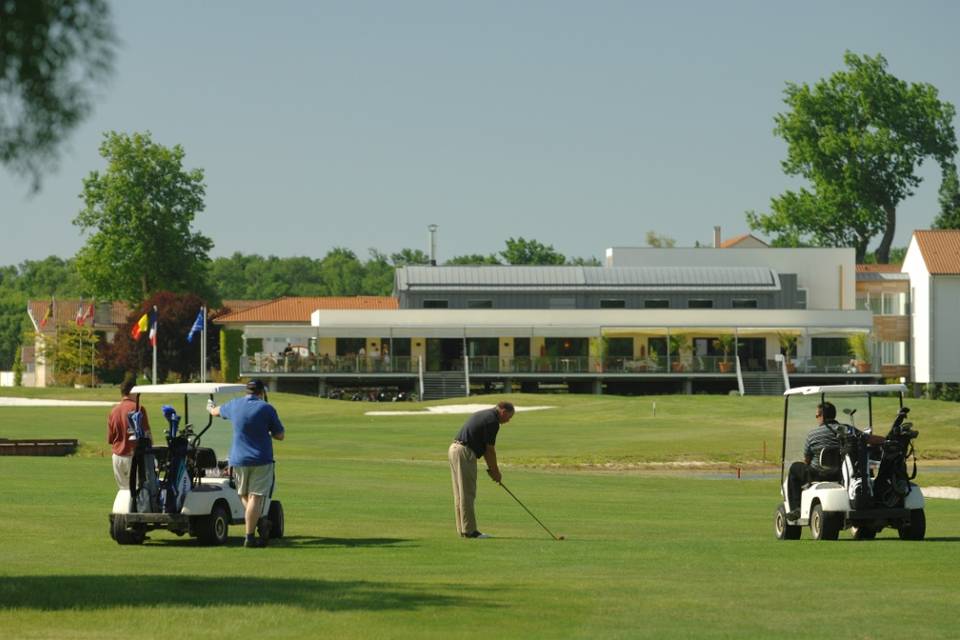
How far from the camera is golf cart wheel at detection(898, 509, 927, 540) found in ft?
56.7

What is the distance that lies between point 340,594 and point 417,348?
2740 inches

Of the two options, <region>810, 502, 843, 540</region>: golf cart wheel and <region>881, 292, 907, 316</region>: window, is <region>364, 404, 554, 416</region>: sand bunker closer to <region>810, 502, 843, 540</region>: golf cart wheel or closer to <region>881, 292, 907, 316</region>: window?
<region>881, 292, 907, 316</region>: window

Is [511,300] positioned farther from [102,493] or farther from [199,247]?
[102,493]

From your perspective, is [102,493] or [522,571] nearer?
[522,571]

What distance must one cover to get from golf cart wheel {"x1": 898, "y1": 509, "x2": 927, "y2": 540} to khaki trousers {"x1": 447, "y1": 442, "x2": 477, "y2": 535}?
4.51m

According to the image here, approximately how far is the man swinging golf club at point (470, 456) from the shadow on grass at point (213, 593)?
169 inches

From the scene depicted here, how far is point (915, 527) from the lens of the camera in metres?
17.3

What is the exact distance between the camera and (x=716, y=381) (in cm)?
7906

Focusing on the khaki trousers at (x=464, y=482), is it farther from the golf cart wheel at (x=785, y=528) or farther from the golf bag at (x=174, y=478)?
the golf cart wheel at (x=785, y=528)

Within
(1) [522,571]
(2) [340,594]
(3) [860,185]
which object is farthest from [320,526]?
(3) [860,185]

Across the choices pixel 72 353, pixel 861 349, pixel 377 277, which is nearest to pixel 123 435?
pixel 861 349

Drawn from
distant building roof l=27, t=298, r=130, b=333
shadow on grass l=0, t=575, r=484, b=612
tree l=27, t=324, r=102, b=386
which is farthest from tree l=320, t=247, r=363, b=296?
shadow on grass l=0, t=575, r=484, b=612

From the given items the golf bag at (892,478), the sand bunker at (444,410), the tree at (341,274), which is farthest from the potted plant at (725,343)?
the tree at (341,274)

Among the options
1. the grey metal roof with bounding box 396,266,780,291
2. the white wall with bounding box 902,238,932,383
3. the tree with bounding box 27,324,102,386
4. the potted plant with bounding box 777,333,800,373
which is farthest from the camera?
the tree with bounding box 27,324,102,386
